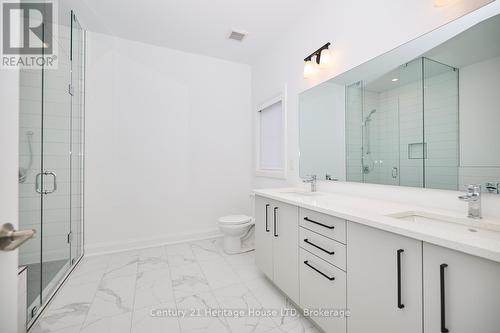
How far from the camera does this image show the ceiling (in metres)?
2.11

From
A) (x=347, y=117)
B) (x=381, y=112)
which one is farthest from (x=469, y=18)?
(x=347, y=117)

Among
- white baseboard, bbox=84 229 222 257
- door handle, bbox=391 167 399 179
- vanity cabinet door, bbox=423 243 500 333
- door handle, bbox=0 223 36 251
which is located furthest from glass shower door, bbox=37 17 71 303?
door handle, bbox=391 167 399 179

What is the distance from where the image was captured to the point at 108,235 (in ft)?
8.50

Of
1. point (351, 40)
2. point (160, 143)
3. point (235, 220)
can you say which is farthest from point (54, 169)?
point (351, 40)

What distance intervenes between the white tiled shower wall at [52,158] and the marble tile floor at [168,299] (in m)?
0.42

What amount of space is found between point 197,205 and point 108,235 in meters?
1.11

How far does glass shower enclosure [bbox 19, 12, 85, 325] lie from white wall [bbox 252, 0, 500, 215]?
2230mm

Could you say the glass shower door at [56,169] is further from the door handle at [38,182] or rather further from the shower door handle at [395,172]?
the shower door handle at [395,172]

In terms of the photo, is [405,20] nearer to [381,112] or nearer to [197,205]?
[381,112]

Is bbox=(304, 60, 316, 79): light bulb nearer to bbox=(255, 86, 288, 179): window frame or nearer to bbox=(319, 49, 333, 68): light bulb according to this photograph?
bbox=(319, 49, 333, 68): light bulb

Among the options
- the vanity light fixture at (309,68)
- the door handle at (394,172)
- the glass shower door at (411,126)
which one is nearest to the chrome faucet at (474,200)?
the glass shower door at (411,126)

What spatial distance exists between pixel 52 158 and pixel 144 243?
54.4 inches

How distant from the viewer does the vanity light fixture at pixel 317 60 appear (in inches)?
74.3

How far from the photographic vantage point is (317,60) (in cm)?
197
